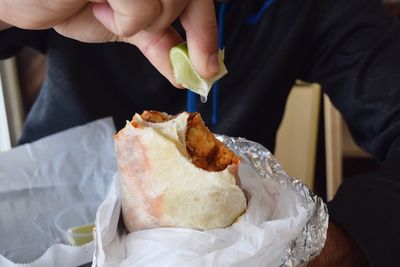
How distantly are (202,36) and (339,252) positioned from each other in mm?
307

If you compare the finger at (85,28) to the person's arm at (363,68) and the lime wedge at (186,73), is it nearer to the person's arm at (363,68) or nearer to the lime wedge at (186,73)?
the lime wedge at (186,73)

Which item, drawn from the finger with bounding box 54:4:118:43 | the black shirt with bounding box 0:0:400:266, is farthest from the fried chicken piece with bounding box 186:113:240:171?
the black shirt with bounding box 0:0:400:266

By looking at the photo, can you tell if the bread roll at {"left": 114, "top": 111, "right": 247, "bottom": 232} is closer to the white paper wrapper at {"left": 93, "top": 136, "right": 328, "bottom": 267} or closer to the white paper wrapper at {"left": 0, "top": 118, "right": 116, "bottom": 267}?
the white paper wrapper at {"left": 93, "top": 136, "right": 328, "bottom": 267}

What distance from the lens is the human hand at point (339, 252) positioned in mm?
644

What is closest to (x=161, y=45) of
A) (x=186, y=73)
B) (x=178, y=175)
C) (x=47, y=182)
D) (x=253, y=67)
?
(x=186, y=73)

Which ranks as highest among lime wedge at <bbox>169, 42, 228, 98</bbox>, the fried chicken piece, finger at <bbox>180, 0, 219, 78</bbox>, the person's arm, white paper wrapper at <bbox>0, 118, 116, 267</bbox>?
finger at <bbox>180, 0, 219, 78</bbox>

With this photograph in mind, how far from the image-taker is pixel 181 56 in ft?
1.89

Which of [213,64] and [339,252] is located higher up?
[213,64]

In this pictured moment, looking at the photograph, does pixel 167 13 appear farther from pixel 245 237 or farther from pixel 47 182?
pixel 47 182

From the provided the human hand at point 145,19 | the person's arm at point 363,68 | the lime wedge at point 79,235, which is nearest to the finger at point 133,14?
the human hand at point 145,19

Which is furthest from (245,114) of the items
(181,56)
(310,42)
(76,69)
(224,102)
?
(181,56)

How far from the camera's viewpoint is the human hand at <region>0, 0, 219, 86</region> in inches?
21.1

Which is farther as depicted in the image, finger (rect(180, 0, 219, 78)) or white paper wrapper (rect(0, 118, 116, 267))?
white paper wrapper (rect(0, 118, 116, 267))

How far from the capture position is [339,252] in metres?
0.65
